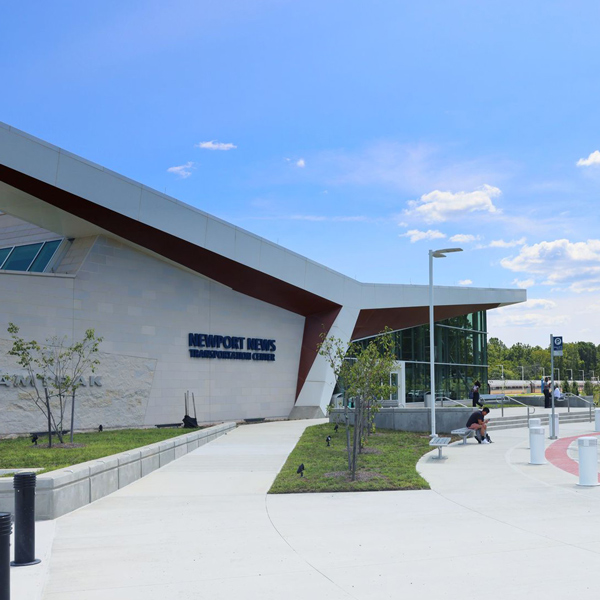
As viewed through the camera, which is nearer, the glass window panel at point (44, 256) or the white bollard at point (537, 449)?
the white bollard at point (537, 449)

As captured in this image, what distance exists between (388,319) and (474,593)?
99.1 ft

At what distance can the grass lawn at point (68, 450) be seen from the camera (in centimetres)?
1272

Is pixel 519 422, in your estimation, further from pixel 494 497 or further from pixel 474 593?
pixel 474 593

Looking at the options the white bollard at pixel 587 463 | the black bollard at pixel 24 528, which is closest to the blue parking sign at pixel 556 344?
the white bollard at pixel 587 463

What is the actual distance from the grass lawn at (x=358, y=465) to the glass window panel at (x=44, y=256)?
11395 millimetres

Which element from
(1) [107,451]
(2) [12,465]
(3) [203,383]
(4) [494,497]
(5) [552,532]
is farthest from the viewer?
(3) [203,383]

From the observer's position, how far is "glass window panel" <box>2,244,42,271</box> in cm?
2585

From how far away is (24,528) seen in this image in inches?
286

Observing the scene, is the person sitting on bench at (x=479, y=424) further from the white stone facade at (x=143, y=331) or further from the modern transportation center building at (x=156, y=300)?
the white stone facade at (x=143, y=331)

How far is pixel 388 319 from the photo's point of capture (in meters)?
36.1

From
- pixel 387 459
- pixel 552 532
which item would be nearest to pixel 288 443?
pixel 387 459

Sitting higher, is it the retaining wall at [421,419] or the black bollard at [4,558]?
the black bollard at [4,558]

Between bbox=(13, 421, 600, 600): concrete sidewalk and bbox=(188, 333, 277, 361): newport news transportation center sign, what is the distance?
13.6 metres

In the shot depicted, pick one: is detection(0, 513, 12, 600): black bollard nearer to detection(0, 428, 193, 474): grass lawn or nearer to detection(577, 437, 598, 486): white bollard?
detection(0, 428, 193, 474): grass lawn
